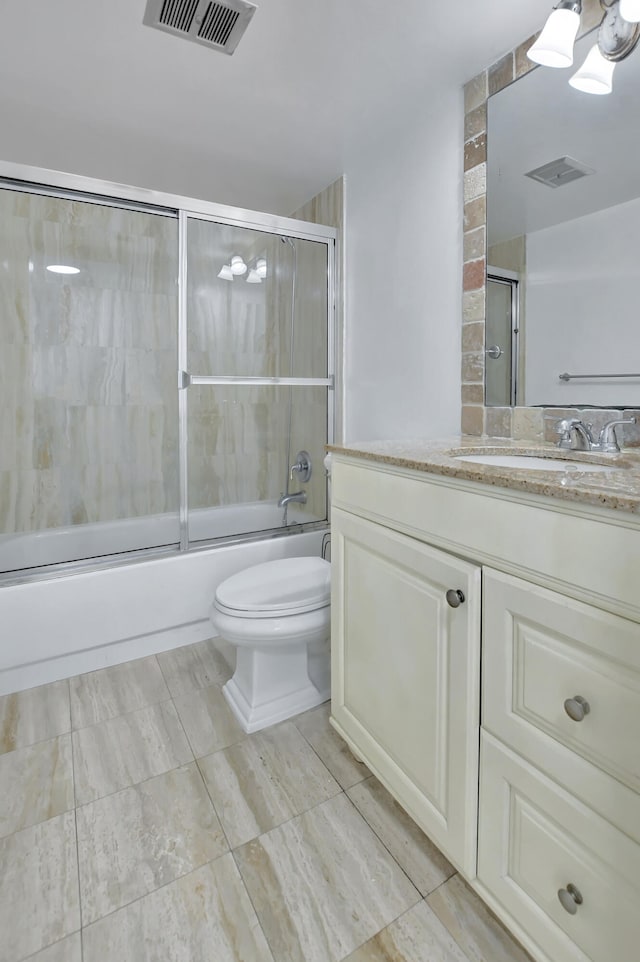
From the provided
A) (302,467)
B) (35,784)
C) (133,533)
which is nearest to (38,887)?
(35,784)

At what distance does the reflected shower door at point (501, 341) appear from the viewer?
5.35ft

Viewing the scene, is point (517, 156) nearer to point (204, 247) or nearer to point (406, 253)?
point (406, 253)

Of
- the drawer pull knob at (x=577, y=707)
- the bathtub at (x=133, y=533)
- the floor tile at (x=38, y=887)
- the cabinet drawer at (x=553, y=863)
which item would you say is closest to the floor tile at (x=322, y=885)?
the cabinet drawer at (x=553, y=863)

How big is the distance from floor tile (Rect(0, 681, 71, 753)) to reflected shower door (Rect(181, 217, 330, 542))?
2.67 feet

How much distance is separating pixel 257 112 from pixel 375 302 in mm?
846

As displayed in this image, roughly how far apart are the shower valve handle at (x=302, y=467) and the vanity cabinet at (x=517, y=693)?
143 centimetres

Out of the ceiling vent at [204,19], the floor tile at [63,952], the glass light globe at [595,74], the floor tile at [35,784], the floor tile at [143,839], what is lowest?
the floor tile at [63,952]

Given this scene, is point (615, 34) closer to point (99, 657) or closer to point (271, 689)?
point (271, 689)

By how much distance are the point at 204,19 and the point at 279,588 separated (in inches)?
69.6

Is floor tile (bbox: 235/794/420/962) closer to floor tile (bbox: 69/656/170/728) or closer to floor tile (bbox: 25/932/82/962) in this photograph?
floor tile (bbox: 25/932/82/962)

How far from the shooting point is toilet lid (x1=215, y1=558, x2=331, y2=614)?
5.20ft

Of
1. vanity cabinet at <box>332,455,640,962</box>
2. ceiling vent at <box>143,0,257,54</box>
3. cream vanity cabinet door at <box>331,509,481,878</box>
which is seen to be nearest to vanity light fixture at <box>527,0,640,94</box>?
ceiling vent at <box>143,0,257,54</box>

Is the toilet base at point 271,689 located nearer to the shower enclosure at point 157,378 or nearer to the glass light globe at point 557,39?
the shower enclosure at point 157,378

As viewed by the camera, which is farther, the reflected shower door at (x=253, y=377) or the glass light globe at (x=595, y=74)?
the reflected shower door at (x=253, y=377)
